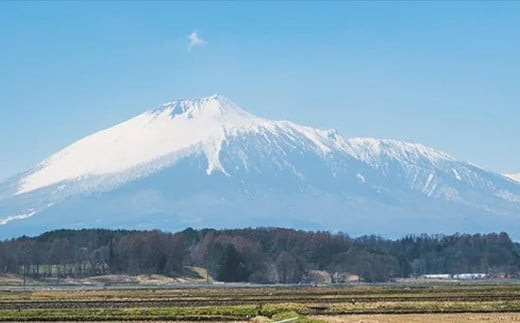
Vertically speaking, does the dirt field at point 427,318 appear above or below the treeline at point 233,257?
below

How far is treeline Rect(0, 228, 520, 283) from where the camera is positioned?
12762 centimetres

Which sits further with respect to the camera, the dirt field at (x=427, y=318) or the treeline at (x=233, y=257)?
the treeline at (x=233, y=257)

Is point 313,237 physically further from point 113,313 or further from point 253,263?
point 113,313

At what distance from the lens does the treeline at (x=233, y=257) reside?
419 ft

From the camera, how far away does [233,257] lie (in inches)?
4838

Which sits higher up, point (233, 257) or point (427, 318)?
point (233, 257)

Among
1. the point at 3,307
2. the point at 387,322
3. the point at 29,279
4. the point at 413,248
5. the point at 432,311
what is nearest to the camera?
the point at 387,322

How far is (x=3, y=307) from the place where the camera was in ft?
174

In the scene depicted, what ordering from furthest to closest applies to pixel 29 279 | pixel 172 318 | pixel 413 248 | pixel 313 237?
1. pixel 413 248
2. pixel 313 237
3. pixel 29 279
4. pixel 172 318

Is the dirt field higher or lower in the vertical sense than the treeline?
lower

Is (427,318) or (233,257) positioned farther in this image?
(233,257)

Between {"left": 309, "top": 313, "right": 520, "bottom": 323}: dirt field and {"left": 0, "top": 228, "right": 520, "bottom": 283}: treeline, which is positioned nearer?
{"left": 309, "top": 313, "right": 520, "bottom": 323}: dirt field

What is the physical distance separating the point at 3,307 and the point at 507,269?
114885mm

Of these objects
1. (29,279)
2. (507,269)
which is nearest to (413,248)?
(507,269)
